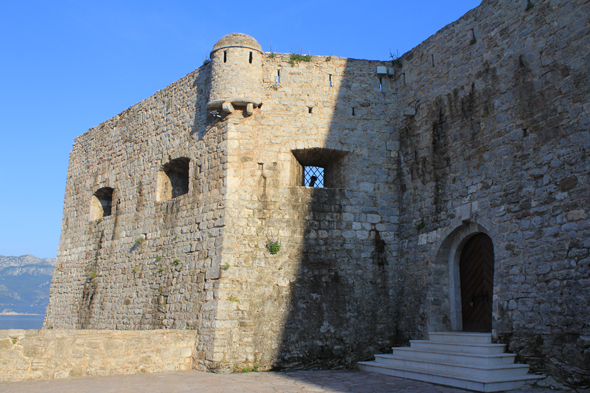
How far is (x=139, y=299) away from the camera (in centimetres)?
976

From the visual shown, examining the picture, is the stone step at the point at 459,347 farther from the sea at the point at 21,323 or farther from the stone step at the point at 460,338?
the sea at the point at 21,323

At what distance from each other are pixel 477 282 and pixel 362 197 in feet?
8.51

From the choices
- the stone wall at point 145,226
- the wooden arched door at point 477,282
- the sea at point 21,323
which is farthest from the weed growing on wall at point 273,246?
the sea at point 21,323

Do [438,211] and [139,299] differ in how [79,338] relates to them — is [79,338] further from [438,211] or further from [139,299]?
[438,211]

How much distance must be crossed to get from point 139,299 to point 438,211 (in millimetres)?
6282

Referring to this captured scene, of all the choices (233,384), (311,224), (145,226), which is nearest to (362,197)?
(311,224)

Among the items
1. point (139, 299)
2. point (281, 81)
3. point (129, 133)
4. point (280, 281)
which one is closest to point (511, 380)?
point (280, 281)

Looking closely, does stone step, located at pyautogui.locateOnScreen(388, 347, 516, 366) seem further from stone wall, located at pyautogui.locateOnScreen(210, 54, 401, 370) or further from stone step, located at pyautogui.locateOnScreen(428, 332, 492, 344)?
stone wall, located at pyautogui.locateOnScreen(210, 54, 401, 370)

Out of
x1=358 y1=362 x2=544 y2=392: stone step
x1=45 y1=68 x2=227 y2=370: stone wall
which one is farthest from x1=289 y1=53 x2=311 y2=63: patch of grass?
x1=358 y1=362 x2=544 y2=392: stone step

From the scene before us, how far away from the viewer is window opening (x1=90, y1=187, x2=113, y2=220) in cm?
1226

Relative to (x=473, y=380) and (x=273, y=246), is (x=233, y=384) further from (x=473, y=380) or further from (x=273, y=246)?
(x=473, y=380)

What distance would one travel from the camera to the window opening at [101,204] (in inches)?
483

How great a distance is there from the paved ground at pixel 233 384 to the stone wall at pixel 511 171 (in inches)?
43.4

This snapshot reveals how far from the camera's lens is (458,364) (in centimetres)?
617
